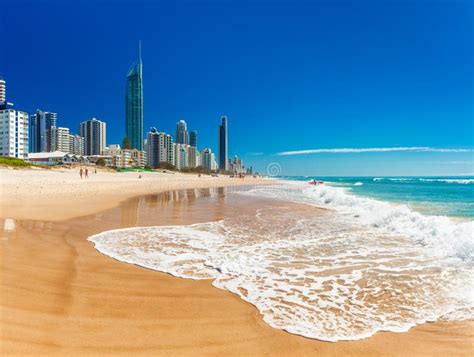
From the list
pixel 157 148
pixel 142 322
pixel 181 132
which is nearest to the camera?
pixel 142 322

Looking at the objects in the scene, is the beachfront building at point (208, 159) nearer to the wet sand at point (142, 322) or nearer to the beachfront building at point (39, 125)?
the beachfront building at point (39, 125)

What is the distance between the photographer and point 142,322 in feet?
9.87

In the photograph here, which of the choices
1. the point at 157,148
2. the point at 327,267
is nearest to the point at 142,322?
the point at 327,267

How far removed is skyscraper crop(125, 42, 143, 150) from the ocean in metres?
166

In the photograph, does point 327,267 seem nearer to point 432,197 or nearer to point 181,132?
point 432,197

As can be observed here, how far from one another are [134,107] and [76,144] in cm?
4863

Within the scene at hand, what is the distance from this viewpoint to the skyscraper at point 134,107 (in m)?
164

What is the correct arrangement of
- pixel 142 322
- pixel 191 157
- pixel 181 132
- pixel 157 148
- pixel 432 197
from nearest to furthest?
pixel 142 322 < pixel 432 197 < pixel 157 148 < pixel 191 157 < pixel 181 132

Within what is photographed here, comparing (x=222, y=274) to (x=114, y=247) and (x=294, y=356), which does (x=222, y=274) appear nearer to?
(x=294, y=356)

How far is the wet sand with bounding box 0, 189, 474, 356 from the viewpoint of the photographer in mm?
2611

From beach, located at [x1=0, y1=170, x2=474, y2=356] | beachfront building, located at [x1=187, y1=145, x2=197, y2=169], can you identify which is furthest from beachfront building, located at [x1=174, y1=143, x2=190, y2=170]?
beach, located at [x1=0, y1=170, x2=474, y2=356]

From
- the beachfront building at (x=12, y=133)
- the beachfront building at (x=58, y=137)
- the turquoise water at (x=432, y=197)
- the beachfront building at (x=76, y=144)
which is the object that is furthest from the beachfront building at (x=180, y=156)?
the turquoise water at (x=432, y=197)

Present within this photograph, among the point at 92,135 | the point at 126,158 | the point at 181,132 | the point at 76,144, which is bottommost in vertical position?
the point at 126,158

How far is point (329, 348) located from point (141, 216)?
9352 mm
